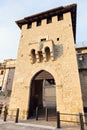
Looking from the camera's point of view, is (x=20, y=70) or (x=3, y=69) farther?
(x=3, y=69)

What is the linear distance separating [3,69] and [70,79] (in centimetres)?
1529

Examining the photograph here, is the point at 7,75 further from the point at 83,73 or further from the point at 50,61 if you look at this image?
the point at 83,73

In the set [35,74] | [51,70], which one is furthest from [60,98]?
[35,74]

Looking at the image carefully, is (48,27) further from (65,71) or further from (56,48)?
(65,71)

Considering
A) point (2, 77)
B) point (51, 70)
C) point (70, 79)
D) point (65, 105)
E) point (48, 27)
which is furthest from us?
point (2, 77)

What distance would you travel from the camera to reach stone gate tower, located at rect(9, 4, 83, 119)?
8.95 meters

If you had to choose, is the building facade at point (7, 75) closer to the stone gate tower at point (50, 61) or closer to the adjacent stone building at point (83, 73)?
the stone gate tower at point (50, 61)

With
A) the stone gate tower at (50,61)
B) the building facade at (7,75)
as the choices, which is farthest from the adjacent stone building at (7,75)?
the stone gate tower at (50,61)

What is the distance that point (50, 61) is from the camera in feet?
34.3

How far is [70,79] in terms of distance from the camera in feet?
30.4

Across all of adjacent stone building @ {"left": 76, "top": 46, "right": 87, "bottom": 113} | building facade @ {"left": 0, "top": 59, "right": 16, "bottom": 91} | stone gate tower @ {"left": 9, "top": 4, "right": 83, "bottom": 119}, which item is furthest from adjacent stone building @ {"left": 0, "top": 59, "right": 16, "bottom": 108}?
adjacent stone building @ {"left": 76, "top": 46, "right": 87, "bottom": 113}

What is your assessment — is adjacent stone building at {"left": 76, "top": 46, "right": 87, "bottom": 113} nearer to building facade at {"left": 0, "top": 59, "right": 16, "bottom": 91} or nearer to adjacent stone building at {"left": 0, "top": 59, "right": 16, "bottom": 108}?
adjacent stone building at {"left": 0, "top": 59, "right": 16, "bottom": 108}

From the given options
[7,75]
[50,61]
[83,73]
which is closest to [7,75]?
[7,75]

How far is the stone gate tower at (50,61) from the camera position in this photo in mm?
8953
